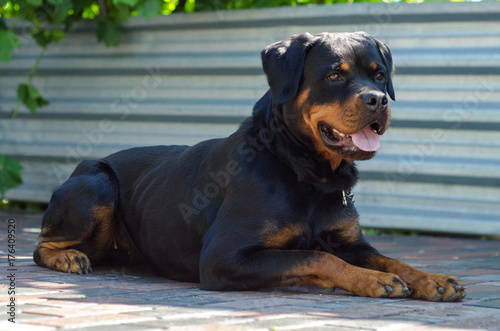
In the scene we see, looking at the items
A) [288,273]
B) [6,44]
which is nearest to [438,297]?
[288,273]

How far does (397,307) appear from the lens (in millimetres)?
3258

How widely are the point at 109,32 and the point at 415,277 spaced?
4980 mm

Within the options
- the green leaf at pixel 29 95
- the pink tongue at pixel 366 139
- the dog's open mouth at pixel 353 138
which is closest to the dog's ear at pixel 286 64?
the dog's open mouth at pixel 353 138

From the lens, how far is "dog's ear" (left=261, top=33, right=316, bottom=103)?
13.2ft

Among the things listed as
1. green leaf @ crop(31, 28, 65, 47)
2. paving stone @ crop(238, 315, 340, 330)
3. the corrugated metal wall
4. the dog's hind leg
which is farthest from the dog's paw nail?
green leaf @ crop(31, 28, 65, 47)

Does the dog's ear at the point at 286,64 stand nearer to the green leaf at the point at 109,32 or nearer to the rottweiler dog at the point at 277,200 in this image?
the rottweiler dog at the point at 277,200

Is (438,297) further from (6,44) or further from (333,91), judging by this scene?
(6,44)

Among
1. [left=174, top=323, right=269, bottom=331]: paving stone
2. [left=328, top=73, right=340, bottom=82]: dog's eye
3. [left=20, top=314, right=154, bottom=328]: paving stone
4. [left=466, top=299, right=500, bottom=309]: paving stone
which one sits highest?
[left=328, top=73, right=340, bottom=82]: dog's eye

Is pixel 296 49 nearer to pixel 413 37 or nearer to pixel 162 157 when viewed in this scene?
pixel 162 157

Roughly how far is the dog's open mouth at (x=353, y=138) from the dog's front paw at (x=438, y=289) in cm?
75

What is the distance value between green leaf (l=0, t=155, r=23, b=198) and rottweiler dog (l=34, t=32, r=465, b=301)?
329 centimetres

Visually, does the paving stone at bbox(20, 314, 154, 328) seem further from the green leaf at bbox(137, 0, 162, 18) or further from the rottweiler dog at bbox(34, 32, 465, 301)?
the green leaf at bbox(137, 0, 162, 18)

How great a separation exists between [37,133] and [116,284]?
4.66m

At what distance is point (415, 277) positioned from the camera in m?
3.66
